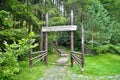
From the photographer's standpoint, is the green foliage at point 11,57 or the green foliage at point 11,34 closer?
the green foliage at point 11,57

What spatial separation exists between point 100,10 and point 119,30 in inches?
115

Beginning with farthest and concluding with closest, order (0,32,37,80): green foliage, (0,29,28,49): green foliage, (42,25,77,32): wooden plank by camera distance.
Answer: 1. (42,25,77,32): wooden plank
2. (0,29,28,49): green foliage
3. (0,32,37,80): green foliage

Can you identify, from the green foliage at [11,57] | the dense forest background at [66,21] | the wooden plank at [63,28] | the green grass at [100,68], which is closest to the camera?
the green foliage at [11,57]

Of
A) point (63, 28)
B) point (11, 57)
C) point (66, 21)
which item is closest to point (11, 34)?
point (11, 57)

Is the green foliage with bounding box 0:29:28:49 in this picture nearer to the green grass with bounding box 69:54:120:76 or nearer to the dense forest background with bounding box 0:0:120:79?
the dense forest background with bounding box 0:0:120:79

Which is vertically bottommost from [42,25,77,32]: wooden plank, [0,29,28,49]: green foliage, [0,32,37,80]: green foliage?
[0,32,37,80]: green foliage

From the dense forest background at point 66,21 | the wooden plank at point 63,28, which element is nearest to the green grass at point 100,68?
the wooden plank at point 63,28

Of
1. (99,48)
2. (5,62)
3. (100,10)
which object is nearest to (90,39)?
(99,48)

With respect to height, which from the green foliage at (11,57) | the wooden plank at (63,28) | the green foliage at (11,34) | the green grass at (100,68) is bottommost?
the green grass at (100,68)

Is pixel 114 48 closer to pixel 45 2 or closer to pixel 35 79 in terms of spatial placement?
pixel 45 2

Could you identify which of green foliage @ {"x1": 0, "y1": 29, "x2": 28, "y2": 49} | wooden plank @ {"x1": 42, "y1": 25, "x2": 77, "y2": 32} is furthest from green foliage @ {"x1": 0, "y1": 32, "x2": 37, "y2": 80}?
wooden plank @ {"x1": 42, "y1": 25, "x2": 77, "y2": 32}

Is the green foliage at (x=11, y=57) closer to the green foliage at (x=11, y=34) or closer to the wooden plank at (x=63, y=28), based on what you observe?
the green foliage at (x=11, y=34)

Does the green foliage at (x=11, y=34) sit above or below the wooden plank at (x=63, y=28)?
below

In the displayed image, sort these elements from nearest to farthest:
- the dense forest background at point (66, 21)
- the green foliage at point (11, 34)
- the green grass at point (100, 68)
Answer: the green foliage at point (11, 34) < the green grass at point (100, 68) < the dense forest background at point (66, 21)
